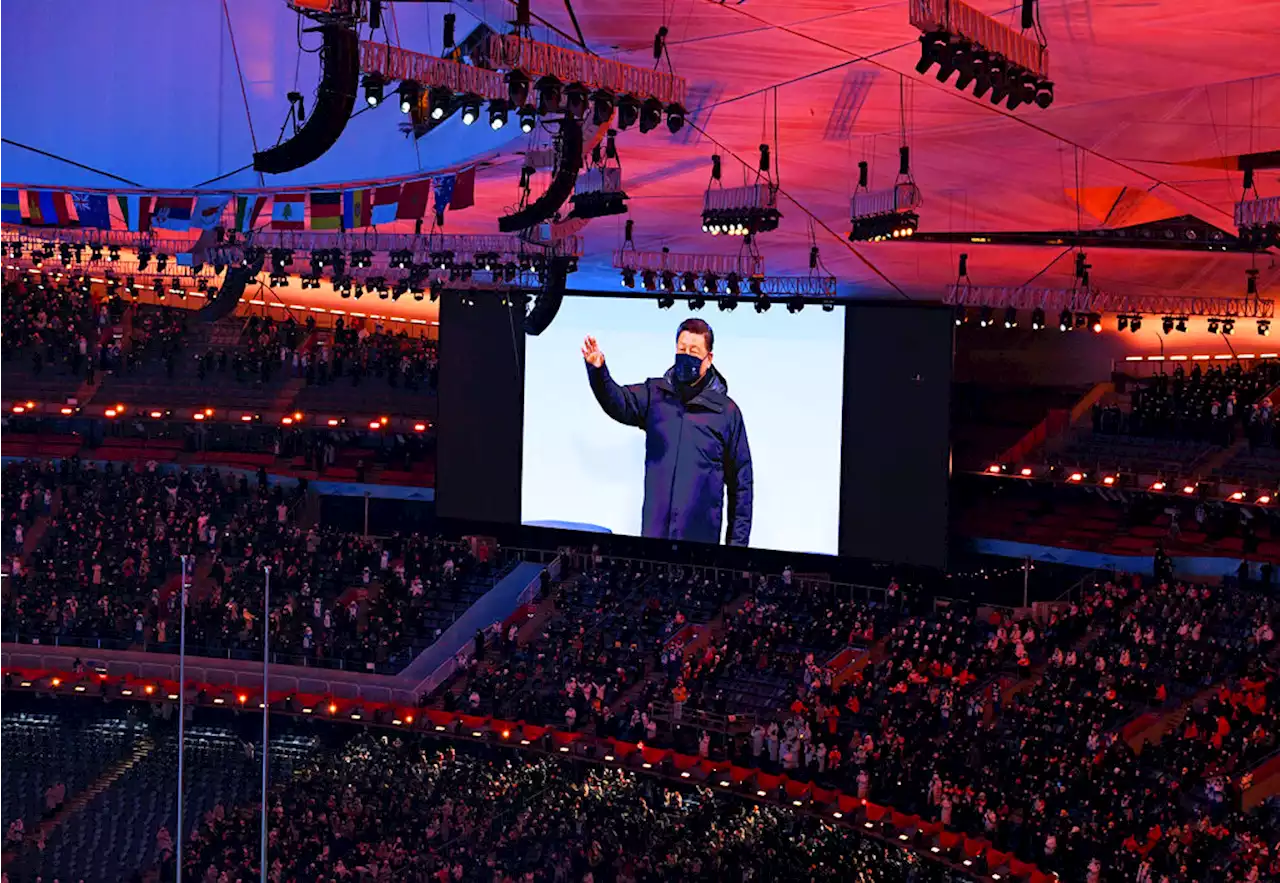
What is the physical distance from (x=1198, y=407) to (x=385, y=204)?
72.3 feet

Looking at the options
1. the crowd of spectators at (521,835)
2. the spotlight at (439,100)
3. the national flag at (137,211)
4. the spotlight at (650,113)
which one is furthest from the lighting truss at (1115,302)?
the spotlight at (439,100)

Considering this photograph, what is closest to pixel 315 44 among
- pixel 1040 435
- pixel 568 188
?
pixel 568 188

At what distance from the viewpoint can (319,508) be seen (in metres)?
49.7

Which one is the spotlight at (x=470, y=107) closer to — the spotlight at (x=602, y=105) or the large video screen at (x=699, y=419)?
the spotlight at (x=602, y=105)

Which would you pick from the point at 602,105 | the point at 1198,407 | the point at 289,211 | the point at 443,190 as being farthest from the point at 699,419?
the point at 602,105

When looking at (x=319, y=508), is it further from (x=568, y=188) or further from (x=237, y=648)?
(x=568, y=188)

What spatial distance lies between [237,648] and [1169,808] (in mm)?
20799

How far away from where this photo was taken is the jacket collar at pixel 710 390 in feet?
141

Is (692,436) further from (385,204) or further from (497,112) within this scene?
(497,112)

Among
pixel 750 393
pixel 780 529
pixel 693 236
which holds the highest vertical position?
pixel 693 236

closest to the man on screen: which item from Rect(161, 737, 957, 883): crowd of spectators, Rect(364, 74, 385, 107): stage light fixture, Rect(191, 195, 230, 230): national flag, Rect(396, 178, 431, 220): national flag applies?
Rect(161, 737, 957, 883): crowd of spectators

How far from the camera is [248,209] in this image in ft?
102

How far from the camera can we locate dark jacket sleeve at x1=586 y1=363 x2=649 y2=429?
43.3 meters

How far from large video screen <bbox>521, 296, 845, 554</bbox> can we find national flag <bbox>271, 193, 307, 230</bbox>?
43.9ft
